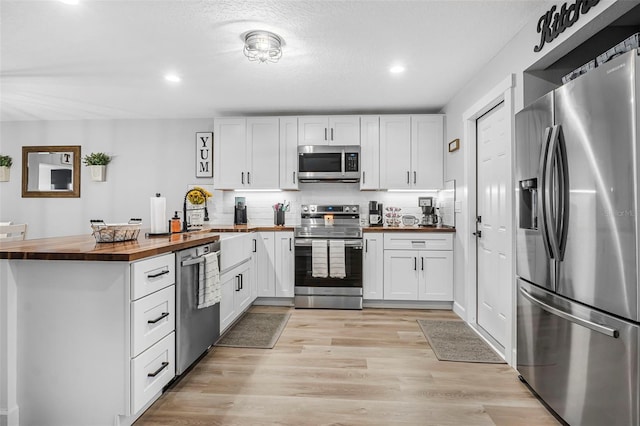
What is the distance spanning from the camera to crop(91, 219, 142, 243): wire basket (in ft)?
6.91

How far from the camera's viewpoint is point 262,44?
2.52 meters

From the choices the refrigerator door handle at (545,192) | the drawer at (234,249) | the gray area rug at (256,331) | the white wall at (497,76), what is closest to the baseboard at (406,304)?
the white wall at (497,76)

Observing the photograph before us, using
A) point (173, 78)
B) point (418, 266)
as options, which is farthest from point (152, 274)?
point (418, 266)

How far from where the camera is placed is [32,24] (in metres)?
2.40

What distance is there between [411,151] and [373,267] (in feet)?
5.03

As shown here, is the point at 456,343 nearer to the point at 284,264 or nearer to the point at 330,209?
the point at 284,264

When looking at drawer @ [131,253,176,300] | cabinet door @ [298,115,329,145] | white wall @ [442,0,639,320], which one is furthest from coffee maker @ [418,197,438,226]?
drawer @ [131,253,176,300]

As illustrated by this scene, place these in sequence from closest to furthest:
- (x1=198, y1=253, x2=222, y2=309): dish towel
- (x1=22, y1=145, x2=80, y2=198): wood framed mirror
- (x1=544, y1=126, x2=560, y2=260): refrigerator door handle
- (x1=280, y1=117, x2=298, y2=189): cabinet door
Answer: (x1=544, y1=126, x2=560, y2=260): refrigerator door handle < (x1=198, y1=253, x2=222, y2=309): dish towel < (x1=280, y1=117, x2=298, y2=189): cabinet door < (x1=22, y1=145, x2=80, y2=198): wood framed mirror

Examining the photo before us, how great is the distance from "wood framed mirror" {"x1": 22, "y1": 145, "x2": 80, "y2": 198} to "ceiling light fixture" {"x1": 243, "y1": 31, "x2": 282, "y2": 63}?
380cm

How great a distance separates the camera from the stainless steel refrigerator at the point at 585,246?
142 cm

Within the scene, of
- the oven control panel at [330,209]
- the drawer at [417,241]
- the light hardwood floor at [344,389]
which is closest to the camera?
the light hardwood floor at [344,389]

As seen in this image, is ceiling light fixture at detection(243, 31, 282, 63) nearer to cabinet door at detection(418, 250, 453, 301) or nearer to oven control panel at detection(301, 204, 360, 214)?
oven control panel at detection(301, 204, 360, 214)

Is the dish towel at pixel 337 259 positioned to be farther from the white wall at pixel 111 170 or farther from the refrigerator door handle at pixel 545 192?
the refrigerator door handle at pixel 545 192

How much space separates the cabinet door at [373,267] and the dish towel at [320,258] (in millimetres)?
461
